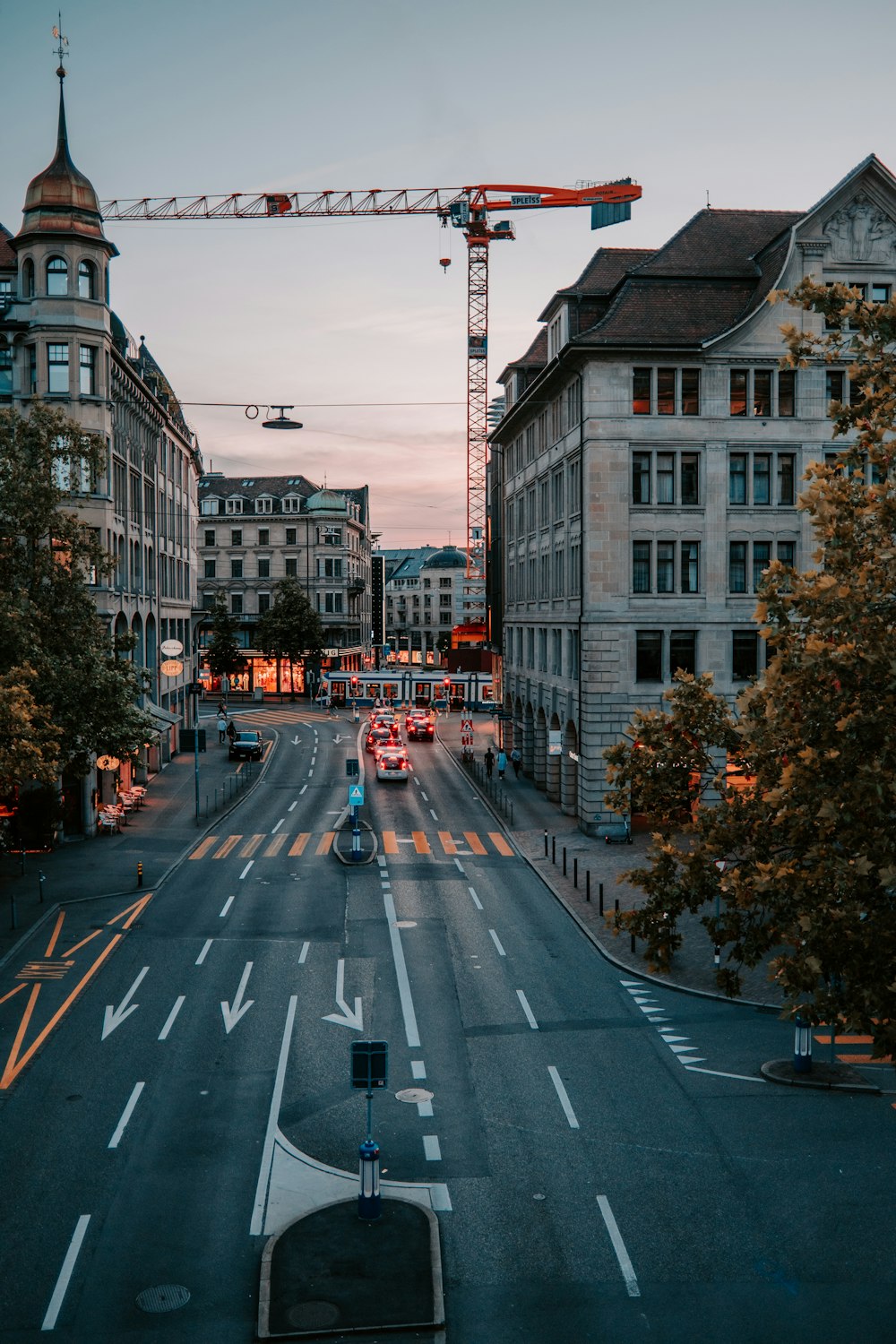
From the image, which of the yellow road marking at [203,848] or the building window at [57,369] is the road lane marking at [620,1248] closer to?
the yellow road marking at [203,848]

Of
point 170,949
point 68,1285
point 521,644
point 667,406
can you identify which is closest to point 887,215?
point 667,406

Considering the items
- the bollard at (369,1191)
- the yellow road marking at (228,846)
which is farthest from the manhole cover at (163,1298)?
the yellow road marking at (228,846)

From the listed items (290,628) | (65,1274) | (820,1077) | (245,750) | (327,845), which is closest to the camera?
(65,1274)

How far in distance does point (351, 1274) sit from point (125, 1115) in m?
6.70

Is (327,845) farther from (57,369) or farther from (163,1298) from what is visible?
(163,1298)

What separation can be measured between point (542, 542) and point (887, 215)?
22.1 m

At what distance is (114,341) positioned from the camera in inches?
2078

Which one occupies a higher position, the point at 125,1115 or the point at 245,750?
the point at 245,750

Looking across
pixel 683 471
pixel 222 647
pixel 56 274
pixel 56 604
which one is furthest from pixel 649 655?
pixel 222 647

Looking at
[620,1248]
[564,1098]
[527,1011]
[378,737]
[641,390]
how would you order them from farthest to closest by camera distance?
[378,737]
[641,390]
[527,1011]
[564,1098]
[620,1248]

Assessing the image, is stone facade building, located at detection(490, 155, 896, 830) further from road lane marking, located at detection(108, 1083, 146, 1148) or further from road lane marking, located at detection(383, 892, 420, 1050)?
road lane marking, located at detection(108, 1083, 146, 1148)

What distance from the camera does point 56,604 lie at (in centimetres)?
3344

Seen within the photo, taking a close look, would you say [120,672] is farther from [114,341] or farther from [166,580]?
[166,580]

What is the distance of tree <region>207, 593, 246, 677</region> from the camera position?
11106cm
